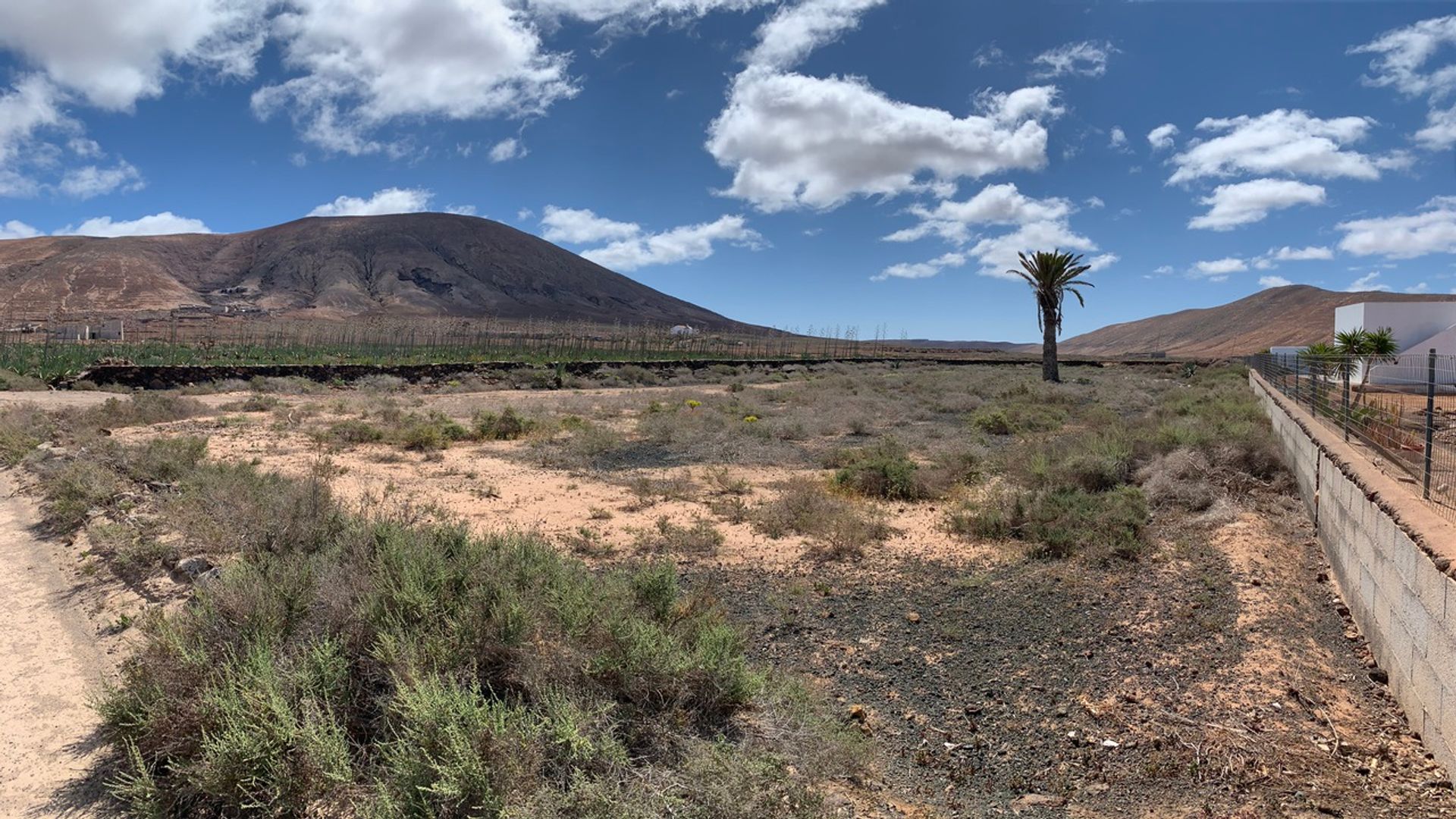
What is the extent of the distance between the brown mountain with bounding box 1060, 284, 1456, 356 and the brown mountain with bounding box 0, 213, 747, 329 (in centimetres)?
8578

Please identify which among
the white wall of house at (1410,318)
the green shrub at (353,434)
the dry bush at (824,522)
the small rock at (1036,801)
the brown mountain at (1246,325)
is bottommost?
the small rock at (1036,801)

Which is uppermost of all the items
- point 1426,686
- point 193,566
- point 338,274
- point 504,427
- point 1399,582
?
point 338,274

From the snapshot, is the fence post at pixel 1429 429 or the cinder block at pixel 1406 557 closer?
the cinder block at pixel 1406 557

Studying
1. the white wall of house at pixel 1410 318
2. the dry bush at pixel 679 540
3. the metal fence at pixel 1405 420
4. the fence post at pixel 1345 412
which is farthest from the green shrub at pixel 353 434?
the white wall of house at pixel 1410 318

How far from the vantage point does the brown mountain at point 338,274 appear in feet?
277

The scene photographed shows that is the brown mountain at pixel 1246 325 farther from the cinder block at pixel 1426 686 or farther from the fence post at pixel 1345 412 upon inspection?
the cinder block at pixel 1426 686

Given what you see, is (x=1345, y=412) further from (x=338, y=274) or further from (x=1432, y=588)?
(x=338, y=274)

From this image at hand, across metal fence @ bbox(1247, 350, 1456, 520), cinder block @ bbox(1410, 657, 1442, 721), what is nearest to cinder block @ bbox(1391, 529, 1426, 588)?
metal fence @ bbox(1247, 350, 1456, 520)

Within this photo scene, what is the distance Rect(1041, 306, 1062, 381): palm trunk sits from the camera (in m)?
32.3

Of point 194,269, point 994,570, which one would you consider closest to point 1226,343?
point 994,570

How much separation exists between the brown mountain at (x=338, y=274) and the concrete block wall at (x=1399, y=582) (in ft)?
299

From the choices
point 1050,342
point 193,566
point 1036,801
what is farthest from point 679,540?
point 1050,342

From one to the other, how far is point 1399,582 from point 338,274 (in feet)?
395

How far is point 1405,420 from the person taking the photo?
7516 mm
